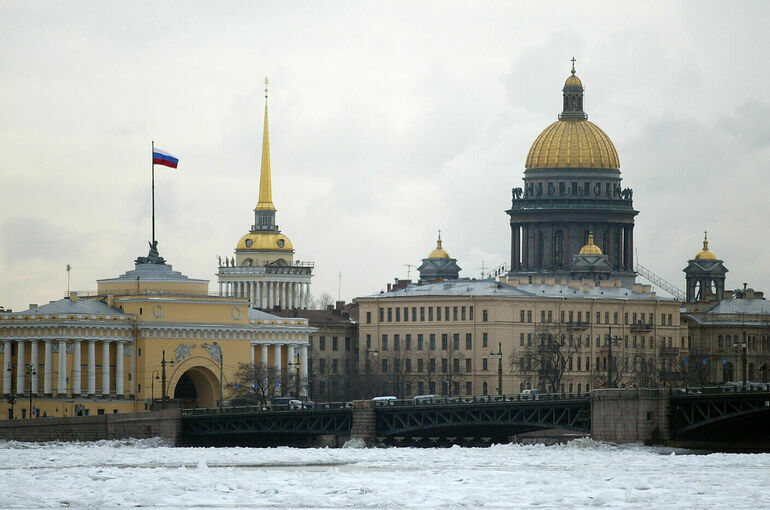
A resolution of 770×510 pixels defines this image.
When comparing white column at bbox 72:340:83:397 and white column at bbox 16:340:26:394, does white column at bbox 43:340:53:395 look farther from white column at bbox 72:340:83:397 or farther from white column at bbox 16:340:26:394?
white column at bbox 16:340:26:394

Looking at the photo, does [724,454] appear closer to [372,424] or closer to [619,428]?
[619,428]

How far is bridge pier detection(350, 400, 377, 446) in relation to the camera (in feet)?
404

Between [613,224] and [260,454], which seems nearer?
[260,454]

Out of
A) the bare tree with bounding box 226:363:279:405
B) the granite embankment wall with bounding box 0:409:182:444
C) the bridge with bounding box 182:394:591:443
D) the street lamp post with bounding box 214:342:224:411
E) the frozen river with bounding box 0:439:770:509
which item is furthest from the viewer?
the street lamp post with bounding box 214:342:224:411

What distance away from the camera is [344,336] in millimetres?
172000

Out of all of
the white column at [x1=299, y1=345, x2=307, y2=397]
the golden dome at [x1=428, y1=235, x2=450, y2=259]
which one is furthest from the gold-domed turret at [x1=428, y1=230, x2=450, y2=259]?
the white column at [x1=299, y1=345, x2=307, y2=397]

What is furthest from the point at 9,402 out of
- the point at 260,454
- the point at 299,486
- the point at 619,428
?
the point at 299,486

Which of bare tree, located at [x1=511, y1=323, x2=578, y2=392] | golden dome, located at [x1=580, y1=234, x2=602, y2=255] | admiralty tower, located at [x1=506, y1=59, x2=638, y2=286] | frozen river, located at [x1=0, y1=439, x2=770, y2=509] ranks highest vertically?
admiralty tower, located at [x1=506, y1=59, x2=638, y2=286]

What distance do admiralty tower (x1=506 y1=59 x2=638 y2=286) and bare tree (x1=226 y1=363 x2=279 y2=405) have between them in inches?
1956

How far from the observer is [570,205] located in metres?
196

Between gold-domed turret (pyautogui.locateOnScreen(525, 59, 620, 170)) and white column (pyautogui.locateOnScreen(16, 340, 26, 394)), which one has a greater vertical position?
gold-domed turret (pyautogui.locateOnScreen(525, 59, 620, 170))

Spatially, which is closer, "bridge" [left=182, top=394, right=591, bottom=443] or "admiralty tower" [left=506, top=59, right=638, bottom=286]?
"bridge" [left=182, top=394, right=591, bottom=443]

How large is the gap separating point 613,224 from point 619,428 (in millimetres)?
80039

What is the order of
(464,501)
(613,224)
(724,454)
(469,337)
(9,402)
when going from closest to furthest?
(464,501)
(724,454)
(9,402)
(469,337)
(613,224)
